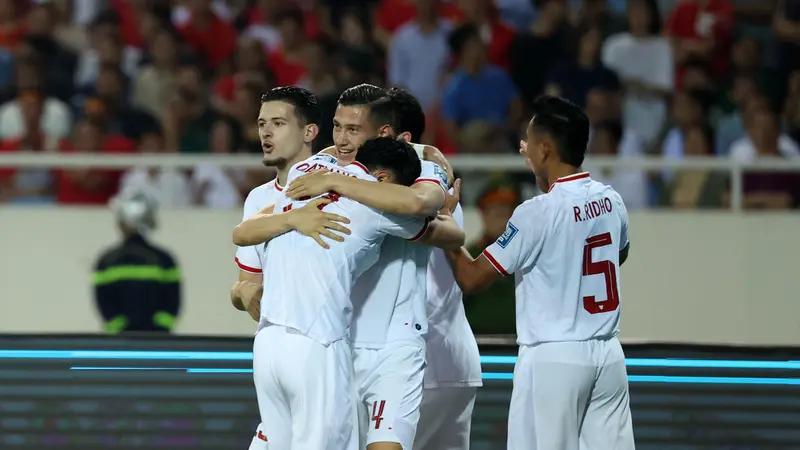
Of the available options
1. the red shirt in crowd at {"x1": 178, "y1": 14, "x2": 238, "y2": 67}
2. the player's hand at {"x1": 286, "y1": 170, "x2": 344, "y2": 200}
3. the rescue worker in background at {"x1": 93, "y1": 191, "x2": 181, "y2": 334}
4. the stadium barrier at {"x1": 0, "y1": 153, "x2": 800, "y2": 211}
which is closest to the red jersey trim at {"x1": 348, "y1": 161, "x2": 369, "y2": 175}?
the player's hand at {"x1": 286, "y1": 170, "x2": 344, "y2": 200}

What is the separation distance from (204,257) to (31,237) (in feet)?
4.30

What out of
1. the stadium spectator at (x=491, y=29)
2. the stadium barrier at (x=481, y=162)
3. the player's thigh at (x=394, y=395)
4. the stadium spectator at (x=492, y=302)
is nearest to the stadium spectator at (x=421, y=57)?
the stadium spectator at (x=491, y=29)

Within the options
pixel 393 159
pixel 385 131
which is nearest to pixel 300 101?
pixel 385 131

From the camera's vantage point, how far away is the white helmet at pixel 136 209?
29.9ft

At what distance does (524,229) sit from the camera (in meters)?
5.21

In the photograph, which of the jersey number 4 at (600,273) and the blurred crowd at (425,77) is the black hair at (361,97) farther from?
the blurred crowd at (425,77)

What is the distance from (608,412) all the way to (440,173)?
1185 millimetres

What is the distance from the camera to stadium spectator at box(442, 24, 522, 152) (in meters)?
10.3

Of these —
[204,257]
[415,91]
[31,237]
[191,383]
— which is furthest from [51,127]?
[191,383]

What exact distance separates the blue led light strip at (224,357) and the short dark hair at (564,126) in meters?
1.67

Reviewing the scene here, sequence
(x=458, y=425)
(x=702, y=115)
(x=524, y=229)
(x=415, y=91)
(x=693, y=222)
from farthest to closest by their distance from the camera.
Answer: (x=415, y=91) < (x=702, y=115) < (x=693, y=222) < (x=458, y=425) < (x=524, y=229)

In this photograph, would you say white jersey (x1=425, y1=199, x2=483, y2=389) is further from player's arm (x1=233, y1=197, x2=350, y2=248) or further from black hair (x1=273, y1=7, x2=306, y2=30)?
black hair (x1=273, y1=7, x2=306, y2=30)

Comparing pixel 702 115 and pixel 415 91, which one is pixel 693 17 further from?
pixel 415 91

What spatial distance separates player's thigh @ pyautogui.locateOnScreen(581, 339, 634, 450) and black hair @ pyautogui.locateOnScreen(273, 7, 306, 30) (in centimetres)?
675
